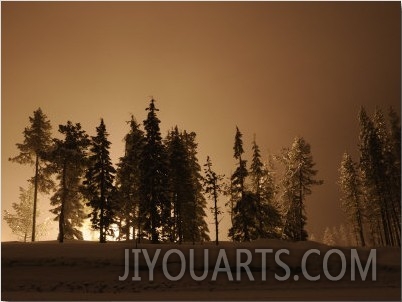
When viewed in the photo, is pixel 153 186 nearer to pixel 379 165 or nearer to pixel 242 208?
pixel 242 208

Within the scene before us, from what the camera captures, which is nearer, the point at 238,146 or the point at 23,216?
the point at 238,146

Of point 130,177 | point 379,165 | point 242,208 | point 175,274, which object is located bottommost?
point 175,274

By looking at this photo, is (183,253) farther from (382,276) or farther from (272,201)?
(272,201)

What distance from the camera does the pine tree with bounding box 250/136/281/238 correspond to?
43.8m

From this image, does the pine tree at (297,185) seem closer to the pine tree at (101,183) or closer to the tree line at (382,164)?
the tree line at (382,164)

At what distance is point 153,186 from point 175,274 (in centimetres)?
1452

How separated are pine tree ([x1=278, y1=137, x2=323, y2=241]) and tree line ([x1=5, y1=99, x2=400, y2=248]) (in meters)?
0.12

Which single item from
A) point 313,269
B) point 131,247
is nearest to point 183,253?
point 131,247

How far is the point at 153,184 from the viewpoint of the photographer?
3756cm

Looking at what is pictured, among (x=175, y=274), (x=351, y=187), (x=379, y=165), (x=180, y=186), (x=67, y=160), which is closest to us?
(x=175, y=274)

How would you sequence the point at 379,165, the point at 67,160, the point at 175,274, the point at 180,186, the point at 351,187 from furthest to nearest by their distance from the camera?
the point at 351,187 < the point at 379,165 < the point at 180,186 < the point at 67,160 < the point at 175,274

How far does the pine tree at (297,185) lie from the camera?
45.4m

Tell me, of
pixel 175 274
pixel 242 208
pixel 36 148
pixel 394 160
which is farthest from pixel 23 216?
pixel 394 160

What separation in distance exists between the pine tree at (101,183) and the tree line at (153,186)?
96 mm
